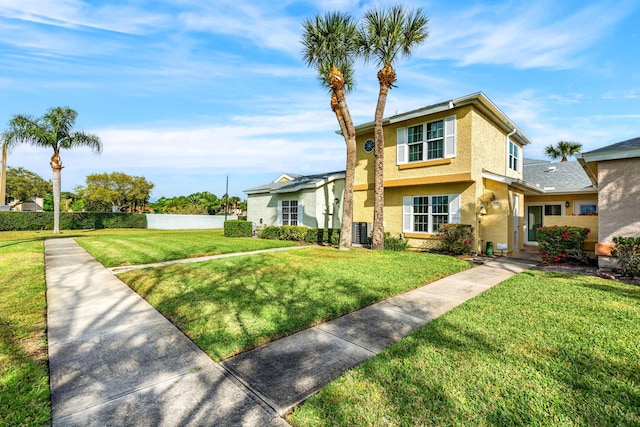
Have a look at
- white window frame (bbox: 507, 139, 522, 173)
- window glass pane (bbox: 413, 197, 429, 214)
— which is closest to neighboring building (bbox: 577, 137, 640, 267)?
window glass pane (bbox: 413, 197, 429, 214)

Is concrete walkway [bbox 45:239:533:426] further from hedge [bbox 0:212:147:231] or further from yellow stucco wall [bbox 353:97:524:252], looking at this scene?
hedge [bbox 0:212:147:231]

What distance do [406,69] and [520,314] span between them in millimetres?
10179

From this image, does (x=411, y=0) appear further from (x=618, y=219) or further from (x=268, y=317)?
(x=268, y=317)

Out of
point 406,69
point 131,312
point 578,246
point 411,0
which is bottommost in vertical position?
point 131,312

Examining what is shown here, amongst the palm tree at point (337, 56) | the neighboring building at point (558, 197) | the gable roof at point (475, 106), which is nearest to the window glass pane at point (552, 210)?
the neighboring building at point (558, 197)

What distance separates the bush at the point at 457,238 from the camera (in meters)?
10.7

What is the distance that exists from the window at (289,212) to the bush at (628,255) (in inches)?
540

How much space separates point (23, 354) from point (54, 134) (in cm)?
2547

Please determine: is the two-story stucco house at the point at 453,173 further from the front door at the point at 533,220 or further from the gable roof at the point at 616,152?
the gable roof at the point at 616,152

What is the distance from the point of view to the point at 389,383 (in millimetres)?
2609

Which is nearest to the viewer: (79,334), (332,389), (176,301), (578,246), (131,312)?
(332,389)

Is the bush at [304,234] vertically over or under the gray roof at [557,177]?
under

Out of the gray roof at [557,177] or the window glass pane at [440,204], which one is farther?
the gray roof at [557,177]

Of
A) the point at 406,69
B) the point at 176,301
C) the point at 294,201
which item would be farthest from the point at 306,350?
the point at 294,201
